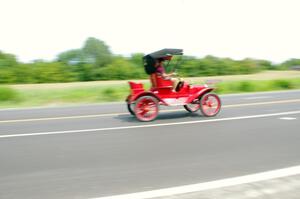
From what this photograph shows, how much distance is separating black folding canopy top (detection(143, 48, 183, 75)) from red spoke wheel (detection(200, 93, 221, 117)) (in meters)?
1.58

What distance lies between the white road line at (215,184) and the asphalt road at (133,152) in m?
0.20

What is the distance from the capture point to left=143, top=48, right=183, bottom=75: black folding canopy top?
1126 cm

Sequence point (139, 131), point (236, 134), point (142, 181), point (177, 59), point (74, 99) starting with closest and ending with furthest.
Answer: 1. point (142, 181)
2. point (236, 134)
3. point (139, 131)
4. point (177, 59)
5. point (74, 99)

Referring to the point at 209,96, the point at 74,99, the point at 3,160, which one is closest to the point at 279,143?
the point at 209,96

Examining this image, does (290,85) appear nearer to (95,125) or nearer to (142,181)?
(95,125)

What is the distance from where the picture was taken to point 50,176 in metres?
5.81

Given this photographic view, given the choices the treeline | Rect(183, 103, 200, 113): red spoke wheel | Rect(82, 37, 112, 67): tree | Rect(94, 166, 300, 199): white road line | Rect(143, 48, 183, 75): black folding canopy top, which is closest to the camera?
Rect(94, 166, 300, 199): white road line

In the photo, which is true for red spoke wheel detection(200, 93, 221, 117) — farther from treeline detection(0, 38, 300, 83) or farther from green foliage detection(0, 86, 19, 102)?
treeline detection(0, 38, 300, 83)

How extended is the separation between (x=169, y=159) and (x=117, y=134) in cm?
270

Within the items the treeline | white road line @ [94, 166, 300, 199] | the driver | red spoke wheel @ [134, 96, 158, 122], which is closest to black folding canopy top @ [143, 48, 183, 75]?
the driver

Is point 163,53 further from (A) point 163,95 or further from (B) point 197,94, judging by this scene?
(B) point 197,94

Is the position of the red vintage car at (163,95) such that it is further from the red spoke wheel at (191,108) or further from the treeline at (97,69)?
the treeline at (97,69)

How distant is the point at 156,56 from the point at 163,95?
1.17 metres

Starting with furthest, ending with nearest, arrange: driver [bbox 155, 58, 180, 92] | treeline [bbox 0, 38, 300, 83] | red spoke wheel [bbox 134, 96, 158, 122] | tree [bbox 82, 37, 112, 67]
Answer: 1. tree [bbox 82, 37, 112, 67]
2. treeline [bbox 0, 38, 300, 83]
3. driver [bbox 155, 58, 180, 92]
4. red spoke wheel [bbox 134, 96, 158, 122]
